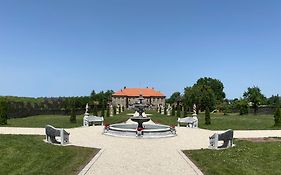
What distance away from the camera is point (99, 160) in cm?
1202

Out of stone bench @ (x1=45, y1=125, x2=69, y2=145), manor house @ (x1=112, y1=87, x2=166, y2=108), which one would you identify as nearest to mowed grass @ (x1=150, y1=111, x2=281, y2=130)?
stone bench @ (x1=45, y1=125, x2=69, y2=145)

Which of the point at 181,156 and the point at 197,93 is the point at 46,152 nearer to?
the point at 181,156

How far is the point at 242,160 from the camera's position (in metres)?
12.4

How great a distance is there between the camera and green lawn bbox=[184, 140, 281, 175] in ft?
35.2

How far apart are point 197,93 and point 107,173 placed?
188ft

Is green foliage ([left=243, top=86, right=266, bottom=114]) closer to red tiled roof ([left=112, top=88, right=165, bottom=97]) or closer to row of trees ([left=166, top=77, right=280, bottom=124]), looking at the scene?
row of trees ([left=166, top=77, right=280, bottom=124])

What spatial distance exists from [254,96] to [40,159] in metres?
53.0

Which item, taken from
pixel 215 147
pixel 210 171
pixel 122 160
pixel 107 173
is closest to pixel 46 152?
pixel 122 160

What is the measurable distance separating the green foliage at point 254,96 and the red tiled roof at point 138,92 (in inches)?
2122

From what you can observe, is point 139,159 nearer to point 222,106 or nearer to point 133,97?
point 222,106

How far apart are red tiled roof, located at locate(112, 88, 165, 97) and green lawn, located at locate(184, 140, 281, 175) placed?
97.1 m

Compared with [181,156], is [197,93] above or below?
above

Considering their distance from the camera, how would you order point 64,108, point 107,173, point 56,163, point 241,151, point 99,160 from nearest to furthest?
point 107,173 → point 56,163 → point 99,160 → point 241,151 → point 64,108

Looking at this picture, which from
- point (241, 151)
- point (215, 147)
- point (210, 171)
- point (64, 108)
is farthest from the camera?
point (64, 108)
